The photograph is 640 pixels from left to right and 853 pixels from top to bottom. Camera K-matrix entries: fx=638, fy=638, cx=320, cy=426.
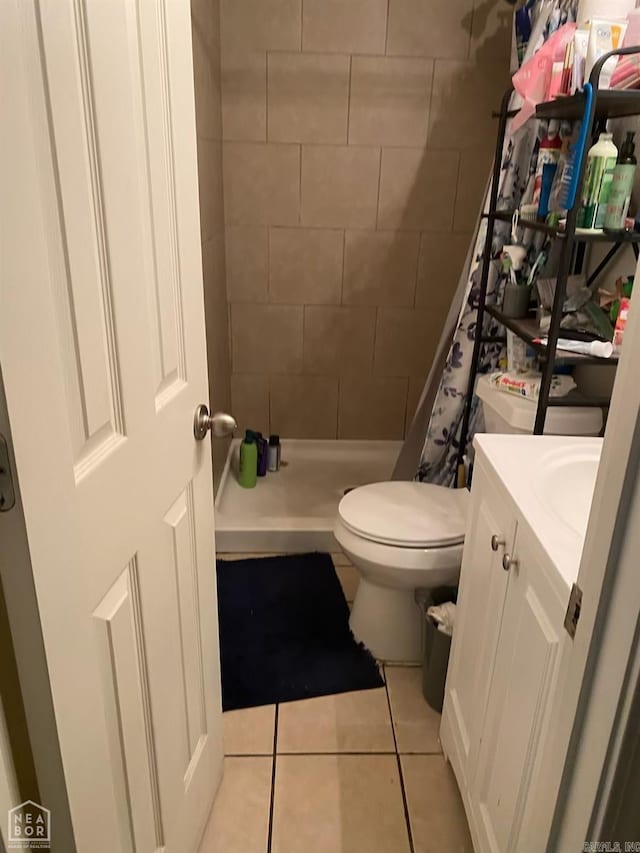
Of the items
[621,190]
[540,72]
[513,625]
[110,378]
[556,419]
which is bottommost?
[513,625]

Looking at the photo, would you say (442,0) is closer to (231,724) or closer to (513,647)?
(513,647)

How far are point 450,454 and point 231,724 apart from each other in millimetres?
1189

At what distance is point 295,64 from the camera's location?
2635 millimetres

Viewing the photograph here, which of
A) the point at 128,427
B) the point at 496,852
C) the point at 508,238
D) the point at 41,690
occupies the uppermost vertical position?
the point at 508,238

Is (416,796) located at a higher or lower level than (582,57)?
lower

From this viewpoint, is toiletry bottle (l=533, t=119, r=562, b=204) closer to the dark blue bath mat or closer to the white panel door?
the white panel door

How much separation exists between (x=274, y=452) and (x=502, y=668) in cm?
187

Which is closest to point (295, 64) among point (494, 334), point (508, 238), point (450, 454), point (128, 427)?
point (508, 238)

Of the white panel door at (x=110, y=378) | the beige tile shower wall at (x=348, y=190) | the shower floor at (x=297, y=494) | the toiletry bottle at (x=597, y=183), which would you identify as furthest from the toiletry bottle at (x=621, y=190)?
the shower floor at (x=297, y=494)

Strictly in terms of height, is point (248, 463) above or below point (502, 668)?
below

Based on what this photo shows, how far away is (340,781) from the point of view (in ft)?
5.16

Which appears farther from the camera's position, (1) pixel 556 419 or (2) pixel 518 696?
(1) pixel 556 419

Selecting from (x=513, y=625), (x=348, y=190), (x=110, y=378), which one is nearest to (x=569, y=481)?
(x=513, y=625)

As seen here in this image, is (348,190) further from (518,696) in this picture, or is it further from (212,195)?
(518,696)
